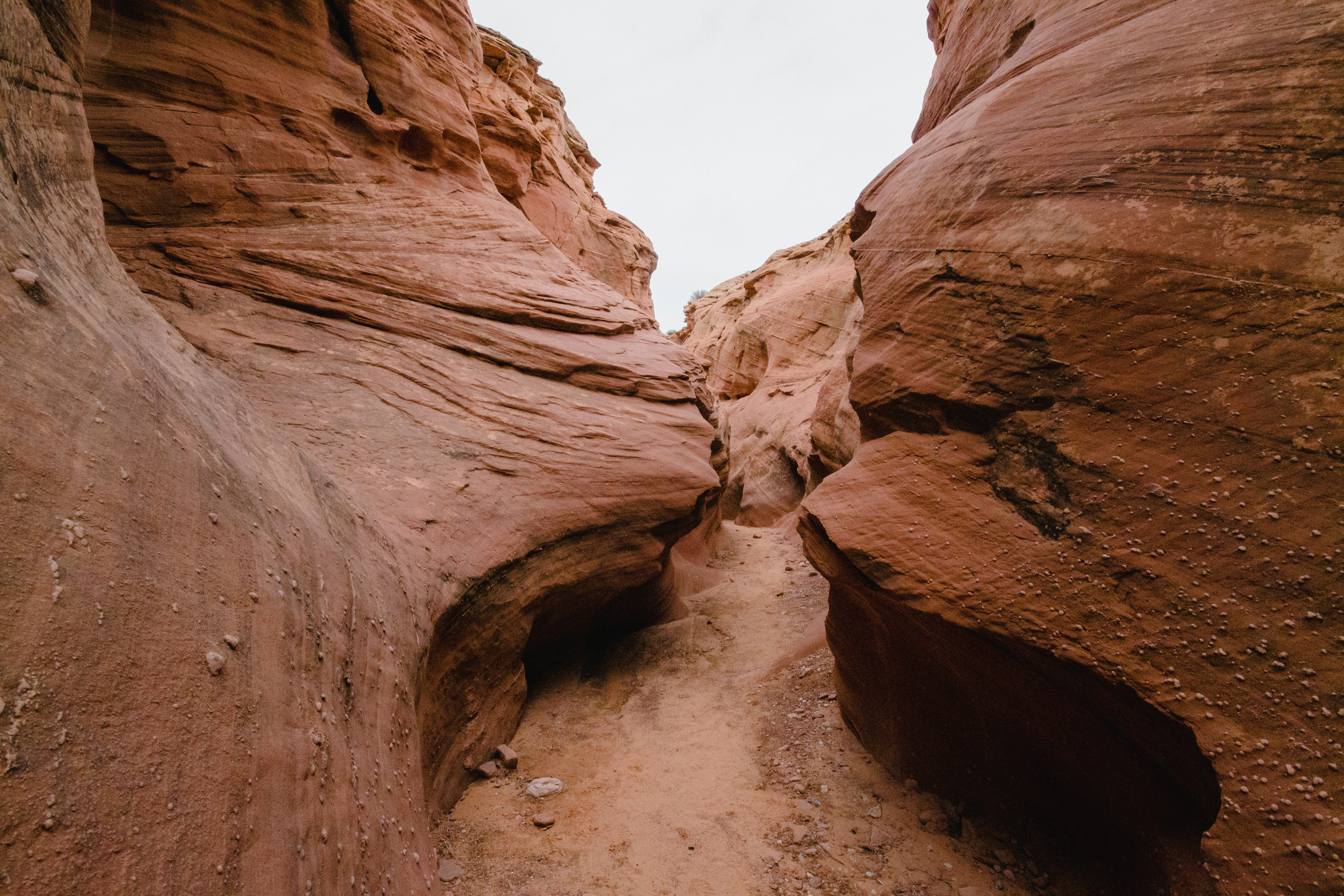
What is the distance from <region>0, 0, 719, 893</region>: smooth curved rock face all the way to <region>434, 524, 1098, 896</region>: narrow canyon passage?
1.61 ft

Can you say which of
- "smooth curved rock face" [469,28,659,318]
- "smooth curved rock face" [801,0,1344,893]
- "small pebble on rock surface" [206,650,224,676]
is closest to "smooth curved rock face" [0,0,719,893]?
"small pebble on rock surface" [206,650,224,676]

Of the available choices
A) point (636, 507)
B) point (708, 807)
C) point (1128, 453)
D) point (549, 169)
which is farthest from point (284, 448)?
point (549, 169)

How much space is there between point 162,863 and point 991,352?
423 cm

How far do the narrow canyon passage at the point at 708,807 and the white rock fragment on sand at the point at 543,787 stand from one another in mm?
44

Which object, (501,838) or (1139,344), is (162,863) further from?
(1139,344)

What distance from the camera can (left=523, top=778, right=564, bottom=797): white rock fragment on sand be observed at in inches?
171

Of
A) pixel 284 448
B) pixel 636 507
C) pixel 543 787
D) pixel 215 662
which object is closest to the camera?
pixel 215 662

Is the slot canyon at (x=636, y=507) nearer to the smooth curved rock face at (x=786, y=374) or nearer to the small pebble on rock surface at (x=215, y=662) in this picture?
the small pebble on rock surface at (x=215, y=662)

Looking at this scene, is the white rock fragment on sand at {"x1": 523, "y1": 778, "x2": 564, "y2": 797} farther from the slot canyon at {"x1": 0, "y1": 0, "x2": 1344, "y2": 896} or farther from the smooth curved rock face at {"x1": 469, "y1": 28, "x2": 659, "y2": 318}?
the smooth curved rock face at {"x1": 469, "y1": 28, "x2": 659, "y2": 318}

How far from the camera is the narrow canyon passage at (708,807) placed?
3.49 metres

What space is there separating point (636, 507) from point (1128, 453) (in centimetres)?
396

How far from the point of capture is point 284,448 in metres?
3.48

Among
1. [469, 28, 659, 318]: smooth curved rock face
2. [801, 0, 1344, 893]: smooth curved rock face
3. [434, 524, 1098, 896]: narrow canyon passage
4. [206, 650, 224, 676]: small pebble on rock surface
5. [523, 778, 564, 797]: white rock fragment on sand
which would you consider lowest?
[523, 778, 564, 797]: white rock fragment on sand

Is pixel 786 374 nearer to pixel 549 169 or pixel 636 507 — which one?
pixel 549 169
